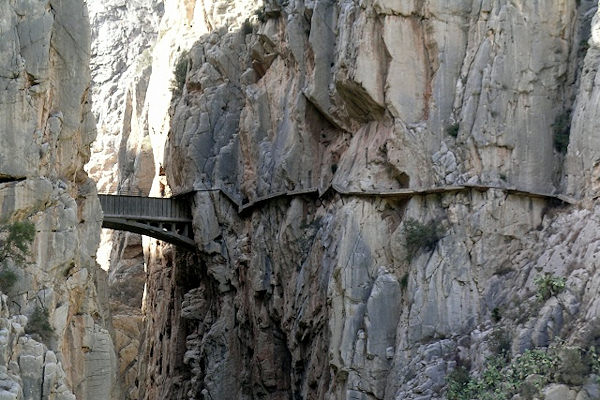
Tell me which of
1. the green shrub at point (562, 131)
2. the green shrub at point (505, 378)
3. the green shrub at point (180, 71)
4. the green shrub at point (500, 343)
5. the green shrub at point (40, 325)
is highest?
the green shrub at point (180, 71)

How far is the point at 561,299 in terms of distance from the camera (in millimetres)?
35219

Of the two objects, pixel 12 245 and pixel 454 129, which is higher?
pixel 454 129

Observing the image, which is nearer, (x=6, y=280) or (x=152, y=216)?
(x=6, y=280)

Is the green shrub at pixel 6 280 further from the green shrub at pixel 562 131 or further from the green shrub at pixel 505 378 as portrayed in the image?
the green shrub at pixel 562 131

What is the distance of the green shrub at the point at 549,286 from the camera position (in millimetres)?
35500

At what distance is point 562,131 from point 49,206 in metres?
17.1

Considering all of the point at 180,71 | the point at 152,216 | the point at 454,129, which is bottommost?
the point at 152,216

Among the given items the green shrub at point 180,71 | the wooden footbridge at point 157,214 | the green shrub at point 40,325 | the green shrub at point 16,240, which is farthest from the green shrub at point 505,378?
the green shrub at point 180,71

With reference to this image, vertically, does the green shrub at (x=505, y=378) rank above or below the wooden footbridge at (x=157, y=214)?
below

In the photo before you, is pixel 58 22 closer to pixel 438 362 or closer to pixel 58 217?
pixel 58 217

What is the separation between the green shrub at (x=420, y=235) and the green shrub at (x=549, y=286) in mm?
4837

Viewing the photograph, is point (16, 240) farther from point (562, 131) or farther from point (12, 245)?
point (562, 131)

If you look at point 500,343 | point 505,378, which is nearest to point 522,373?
point 505,378

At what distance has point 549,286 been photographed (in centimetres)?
3575
